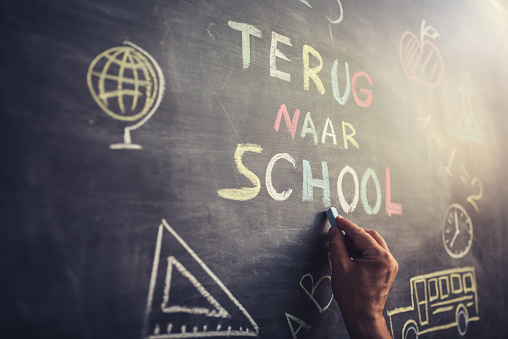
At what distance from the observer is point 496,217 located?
119cm

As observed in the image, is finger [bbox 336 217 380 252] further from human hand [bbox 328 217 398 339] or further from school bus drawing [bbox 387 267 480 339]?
school bus drawing [bbox 387 267 480 339]

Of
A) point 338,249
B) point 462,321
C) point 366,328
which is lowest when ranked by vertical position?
point 462,321

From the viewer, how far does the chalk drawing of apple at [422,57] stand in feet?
3.30

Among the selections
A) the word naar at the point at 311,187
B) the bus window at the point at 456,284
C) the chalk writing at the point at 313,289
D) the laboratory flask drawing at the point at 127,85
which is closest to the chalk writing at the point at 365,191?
the word naar at the point at 311,187

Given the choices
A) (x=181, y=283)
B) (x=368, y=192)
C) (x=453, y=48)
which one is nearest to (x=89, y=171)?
(x=181, y=283)

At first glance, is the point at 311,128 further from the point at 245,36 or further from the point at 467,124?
the point at 467,124

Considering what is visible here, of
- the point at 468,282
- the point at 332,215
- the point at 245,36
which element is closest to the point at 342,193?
the point at 332,215

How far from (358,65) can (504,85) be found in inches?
37.5

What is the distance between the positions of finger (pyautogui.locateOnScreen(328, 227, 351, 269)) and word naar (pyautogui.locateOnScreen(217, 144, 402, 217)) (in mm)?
76

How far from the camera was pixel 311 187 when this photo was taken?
2.41 ft

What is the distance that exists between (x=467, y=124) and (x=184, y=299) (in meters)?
1.18

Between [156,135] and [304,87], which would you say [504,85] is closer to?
[304,87]

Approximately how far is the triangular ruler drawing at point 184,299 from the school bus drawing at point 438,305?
504 mm

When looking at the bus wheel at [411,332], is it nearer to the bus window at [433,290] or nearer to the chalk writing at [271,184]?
the bus window at [433,290]
